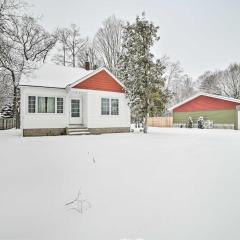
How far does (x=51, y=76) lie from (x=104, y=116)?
15.6 feet

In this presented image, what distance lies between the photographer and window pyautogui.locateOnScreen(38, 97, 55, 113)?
13.5m

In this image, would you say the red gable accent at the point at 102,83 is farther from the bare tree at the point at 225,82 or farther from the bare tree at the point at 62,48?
the bare tree at the point at 225,82

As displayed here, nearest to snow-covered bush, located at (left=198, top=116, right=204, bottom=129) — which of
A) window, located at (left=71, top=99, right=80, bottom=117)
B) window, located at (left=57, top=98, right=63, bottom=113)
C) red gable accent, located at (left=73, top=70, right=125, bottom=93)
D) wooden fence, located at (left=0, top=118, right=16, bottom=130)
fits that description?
red gable accent, located at (left=73, top=70, right=125, bottom=93)

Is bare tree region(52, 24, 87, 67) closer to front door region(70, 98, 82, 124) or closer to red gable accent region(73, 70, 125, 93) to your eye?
red gable accent region(73, 70, 125, 93)

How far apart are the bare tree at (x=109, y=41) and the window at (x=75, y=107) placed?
16419 millimetres

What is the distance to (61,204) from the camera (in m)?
3.17

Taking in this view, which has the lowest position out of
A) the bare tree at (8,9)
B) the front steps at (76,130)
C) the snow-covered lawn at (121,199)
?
the snow-covered lawn at (121,199)

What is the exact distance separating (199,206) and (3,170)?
4065 mm

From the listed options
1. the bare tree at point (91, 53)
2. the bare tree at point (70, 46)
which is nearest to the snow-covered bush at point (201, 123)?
the bare tree at point (91, 53)

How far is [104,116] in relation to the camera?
1535 cm

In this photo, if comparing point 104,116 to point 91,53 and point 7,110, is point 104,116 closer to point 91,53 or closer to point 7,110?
point 91,53

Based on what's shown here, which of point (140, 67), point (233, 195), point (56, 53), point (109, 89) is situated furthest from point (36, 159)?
point (56, 53)

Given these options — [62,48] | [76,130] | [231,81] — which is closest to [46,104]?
[76,130]

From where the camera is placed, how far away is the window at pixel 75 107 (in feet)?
48.5
